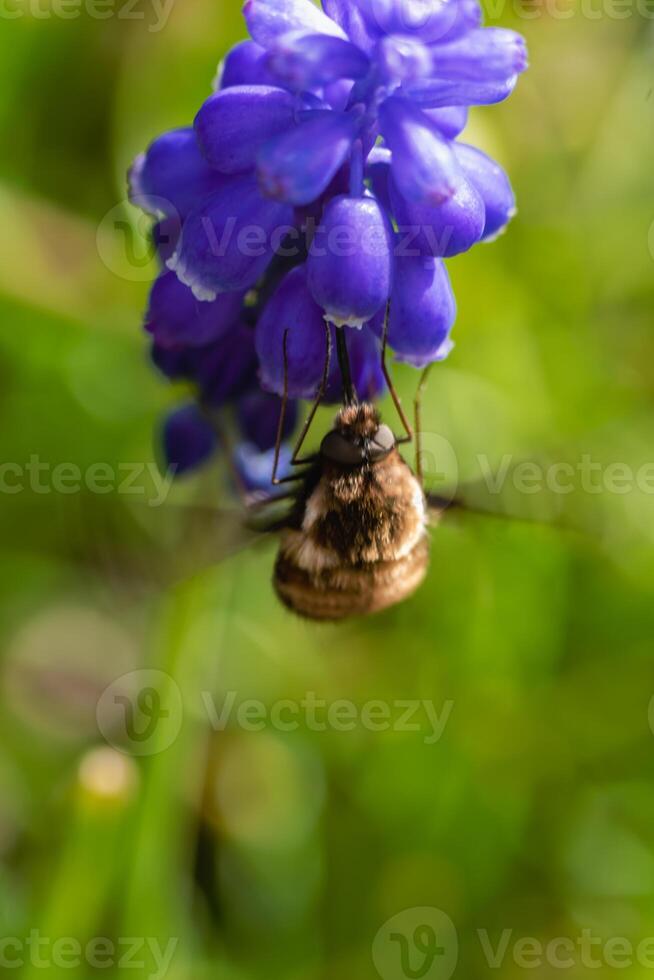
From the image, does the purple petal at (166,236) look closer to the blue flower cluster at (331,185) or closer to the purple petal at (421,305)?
the blue flower cluster at (331,185)

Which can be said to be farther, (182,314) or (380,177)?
(182,314)

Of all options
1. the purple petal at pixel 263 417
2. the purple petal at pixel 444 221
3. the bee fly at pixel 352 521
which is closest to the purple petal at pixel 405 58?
the purple petal at pixel 444 221

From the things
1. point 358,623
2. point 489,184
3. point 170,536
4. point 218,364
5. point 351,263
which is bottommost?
point 358,623

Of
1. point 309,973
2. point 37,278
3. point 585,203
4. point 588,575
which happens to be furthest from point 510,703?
point 37,278

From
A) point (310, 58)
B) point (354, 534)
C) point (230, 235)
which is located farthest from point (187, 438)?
point (310, 58)

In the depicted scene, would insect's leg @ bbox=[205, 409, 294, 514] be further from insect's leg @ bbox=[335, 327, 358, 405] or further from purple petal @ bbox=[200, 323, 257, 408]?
insect's leg @ bbox=[335, 327, 358, 405]

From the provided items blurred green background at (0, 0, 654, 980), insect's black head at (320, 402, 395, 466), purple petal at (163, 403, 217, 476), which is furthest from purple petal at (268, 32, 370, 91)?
blurred green background at (0, 0, 654, 980)

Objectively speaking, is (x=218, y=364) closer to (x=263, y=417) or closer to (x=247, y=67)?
(x=263, y=417)
